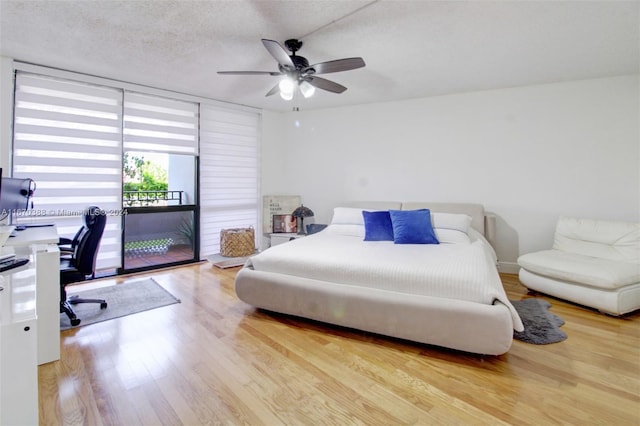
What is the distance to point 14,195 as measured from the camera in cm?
271

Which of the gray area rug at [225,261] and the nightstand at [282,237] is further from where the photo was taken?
the nightstand at [282,237]

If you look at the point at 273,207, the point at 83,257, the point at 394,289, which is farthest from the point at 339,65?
the point at 273,207

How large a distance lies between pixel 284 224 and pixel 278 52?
3.20 metres

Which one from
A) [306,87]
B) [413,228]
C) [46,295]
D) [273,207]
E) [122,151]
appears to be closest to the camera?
[46,295]

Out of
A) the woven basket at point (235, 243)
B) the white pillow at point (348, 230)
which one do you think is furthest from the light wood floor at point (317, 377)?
the woven basket at point (235, 243)

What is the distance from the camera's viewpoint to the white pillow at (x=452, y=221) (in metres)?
3.52

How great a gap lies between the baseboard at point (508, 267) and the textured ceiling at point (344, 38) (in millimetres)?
2290

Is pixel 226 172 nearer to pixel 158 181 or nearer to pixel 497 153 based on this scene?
pixel 158 181

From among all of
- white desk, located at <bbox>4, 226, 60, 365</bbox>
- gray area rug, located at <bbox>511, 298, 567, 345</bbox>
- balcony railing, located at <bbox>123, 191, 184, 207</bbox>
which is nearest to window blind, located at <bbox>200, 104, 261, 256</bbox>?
balcony railing, located at <bbox>123, 191, 184, 207</bbox>

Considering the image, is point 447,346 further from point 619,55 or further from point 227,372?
point 619,55

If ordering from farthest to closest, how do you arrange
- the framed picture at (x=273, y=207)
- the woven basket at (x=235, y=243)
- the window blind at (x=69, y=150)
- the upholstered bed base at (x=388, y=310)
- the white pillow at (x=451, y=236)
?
1. the framed picture at (x=273, y=207)
2. the woven basket at (x=235, y=243)
3. the white pillow at (x=451, y=236)
4. the window blind at (x=69, y=150)
5. the upholstered bed base at (x=388, y=310)

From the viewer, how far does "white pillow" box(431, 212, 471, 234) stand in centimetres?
352

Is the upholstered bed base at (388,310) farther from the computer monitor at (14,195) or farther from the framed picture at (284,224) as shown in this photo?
the framed picture at (284,224)

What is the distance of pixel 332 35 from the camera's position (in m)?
2.52
